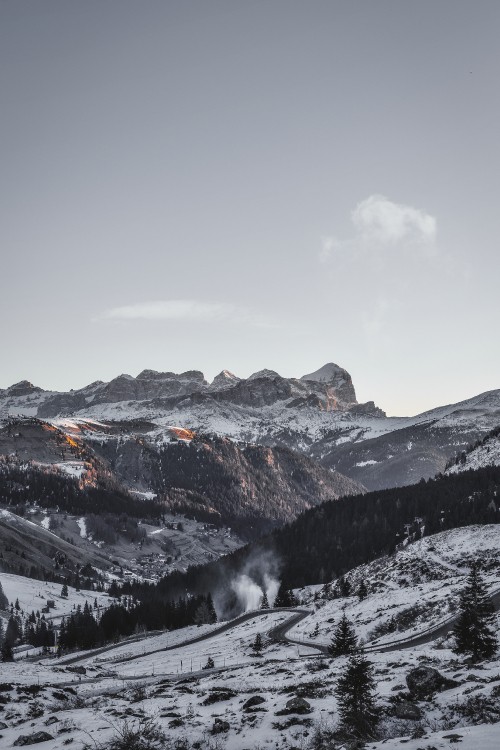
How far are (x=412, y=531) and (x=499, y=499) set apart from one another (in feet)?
90.1

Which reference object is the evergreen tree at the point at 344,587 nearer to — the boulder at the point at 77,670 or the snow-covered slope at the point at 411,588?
the snow-covered slope at the point at 411,588

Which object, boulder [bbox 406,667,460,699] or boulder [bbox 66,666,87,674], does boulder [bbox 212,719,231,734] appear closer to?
boulder [bbox 406,667,460,699]

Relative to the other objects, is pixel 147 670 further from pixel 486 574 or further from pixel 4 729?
pixel 486 574

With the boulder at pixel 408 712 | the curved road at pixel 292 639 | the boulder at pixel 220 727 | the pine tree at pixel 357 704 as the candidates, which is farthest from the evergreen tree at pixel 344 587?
the pine tree at pixel 357 704

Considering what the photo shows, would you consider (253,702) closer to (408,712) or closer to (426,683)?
(426,683)

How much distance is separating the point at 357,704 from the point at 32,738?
16.9 m

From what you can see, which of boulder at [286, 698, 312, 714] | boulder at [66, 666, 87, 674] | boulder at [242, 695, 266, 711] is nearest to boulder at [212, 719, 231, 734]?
boulder at [286, 698, 312, 714]

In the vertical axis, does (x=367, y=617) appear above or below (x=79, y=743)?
below

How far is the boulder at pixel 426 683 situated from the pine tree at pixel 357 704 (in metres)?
5.19

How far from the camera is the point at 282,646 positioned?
85125mm

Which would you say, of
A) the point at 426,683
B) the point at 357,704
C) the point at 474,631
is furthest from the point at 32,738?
the point at 474,631

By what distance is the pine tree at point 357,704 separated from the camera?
26.3 metres

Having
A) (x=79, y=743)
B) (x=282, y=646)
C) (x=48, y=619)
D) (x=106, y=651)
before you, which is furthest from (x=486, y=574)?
(x=48, y=619)

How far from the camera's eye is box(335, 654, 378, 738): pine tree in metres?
26.3
